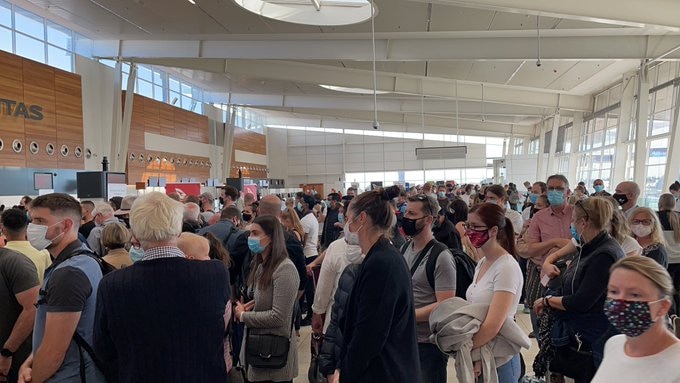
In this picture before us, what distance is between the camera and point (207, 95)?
73.4 ft

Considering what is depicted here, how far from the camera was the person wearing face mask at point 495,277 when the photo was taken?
238 cm

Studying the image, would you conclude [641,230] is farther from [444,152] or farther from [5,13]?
[5,13]

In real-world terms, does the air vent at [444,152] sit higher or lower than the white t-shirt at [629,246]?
higher

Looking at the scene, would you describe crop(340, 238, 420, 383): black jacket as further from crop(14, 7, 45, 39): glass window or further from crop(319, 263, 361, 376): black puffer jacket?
crop(14, 7, 45, 39): glass window

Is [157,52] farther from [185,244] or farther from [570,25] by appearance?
Result: [185,244]

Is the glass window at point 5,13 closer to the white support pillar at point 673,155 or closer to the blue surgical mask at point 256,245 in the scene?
the blue surgical mask at point 256,245

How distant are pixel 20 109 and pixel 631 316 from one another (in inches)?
535

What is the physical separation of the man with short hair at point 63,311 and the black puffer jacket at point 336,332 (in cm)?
104

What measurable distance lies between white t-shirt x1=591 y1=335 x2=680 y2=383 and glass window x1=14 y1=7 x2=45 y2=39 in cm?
1382

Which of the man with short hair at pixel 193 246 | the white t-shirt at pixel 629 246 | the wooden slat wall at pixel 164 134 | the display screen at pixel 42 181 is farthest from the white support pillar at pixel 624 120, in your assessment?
the wooden slat wall at pixel 164 134

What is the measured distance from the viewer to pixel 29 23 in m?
12.0

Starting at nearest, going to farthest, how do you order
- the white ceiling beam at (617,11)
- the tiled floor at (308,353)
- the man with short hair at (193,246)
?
the man with short hair at (193,246), the tiled floor at (308,353), the white ceiling beam at (617,11)

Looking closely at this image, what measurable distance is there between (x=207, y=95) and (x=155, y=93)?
4.29 m

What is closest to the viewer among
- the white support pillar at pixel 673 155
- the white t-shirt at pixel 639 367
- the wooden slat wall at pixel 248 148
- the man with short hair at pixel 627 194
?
the white t-shirt at pixel 639 367
